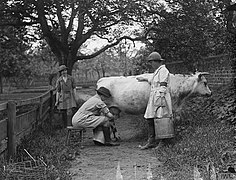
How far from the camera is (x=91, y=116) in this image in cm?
844

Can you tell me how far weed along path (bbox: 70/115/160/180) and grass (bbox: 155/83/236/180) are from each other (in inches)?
11.6

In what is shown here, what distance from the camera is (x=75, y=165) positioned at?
6.39 metres

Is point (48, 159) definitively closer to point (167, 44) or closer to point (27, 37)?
point (167, 44)

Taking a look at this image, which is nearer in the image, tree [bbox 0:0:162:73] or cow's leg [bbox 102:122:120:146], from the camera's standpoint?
cow's leg [bbox 102:122:120:146]

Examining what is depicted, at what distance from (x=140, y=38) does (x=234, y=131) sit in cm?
834

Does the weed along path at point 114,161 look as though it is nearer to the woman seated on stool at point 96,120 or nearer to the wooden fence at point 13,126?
the woman seated on stool at point 96,120

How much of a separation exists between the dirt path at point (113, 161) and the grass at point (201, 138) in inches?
11.7

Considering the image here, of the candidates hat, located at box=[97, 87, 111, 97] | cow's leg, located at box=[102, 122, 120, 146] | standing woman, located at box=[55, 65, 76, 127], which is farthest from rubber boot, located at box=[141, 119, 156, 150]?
standing woman, located at box=[55, 65, 76, 127]

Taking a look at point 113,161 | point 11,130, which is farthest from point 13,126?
point 113,161

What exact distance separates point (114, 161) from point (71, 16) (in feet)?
22.3

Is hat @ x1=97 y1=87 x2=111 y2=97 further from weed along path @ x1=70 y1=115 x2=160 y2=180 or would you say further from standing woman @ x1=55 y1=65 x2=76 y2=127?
standing woman @ x1=55 y1=65 x2=76 y2=127

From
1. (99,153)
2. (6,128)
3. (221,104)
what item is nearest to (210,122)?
(221,104)

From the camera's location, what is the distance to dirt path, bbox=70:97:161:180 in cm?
559

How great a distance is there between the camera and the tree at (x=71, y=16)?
1027 cm
